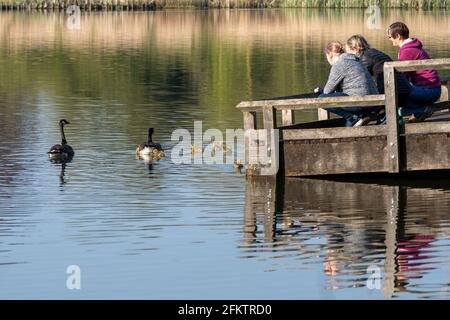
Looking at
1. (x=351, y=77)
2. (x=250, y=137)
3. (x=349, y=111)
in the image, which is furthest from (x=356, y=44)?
(x=250, y=137)

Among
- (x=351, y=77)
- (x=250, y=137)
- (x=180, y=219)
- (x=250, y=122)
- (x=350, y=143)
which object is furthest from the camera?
(x=250, y=122)

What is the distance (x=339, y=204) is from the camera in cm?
1962

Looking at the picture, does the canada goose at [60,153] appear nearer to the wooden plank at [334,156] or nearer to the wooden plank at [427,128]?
the wooden plank at [334,156]

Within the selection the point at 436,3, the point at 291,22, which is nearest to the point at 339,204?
the point at 291,22

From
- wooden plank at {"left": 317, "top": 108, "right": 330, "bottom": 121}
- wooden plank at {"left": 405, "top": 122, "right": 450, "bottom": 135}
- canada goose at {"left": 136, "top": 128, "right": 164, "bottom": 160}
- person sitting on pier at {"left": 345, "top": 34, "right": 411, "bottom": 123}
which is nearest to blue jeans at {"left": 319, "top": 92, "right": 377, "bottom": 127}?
person sitting on pier at {"left": 345, "top": 34, "right": 411, "bottom": 123}

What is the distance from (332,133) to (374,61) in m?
1.43

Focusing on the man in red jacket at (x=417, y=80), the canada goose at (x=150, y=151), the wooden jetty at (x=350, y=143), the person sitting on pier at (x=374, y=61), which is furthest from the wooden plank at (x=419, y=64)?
the canada goose at (x=150, y=151)

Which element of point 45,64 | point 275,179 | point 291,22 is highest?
point 291,22

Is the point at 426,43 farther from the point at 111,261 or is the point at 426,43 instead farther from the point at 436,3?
the point at 111,261

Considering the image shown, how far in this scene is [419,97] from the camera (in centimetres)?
2127

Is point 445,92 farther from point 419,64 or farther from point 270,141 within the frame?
point 270,141

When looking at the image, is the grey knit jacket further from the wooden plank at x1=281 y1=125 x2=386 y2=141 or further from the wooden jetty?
the wooden plank at x1=281 y1=125 x2=386 y2=141

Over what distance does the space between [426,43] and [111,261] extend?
42008mm

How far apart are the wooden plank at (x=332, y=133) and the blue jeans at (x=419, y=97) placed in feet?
2.78
